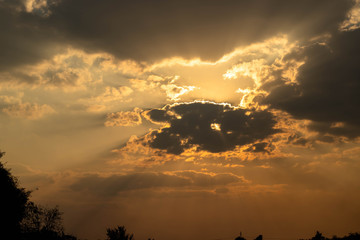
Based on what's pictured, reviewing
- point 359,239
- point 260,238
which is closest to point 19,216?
point 260,238

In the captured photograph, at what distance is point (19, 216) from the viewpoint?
3027 inches

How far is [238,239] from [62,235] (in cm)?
5827

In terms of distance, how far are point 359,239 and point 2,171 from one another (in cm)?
10817

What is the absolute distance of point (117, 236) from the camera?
60094 mm

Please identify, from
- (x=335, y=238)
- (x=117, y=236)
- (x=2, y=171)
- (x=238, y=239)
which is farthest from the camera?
(x=335, y=238)

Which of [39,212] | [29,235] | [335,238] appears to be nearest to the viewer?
[29,235]

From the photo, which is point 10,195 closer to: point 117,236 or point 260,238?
point 117,236

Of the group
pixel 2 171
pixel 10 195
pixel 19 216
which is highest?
pixel 2 171

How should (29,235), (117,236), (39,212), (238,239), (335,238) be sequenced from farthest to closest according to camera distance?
(335,238), (39,212), (29,235), (238,239), (117,236)

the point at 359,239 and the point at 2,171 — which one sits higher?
the point at 2,171

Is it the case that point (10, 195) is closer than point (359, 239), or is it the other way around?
point (10, 195)

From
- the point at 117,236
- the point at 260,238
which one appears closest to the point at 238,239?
the point at 260,238

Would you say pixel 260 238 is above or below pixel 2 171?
below

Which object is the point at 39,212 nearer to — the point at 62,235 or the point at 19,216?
the point at 62,235
